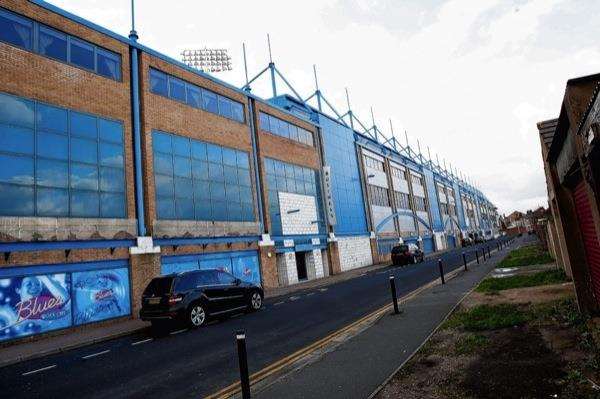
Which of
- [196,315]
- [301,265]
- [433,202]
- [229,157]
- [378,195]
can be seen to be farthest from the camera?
[433,202]

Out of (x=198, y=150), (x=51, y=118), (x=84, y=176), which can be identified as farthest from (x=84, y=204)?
(x=198, y=150)

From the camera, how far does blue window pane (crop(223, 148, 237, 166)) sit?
24.8 metres

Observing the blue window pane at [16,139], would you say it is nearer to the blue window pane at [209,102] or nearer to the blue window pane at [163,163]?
the blue window pane at [163,163]

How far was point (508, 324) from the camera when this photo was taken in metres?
7.43

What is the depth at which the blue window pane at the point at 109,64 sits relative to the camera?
18453 mm

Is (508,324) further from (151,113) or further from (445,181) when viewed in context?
(445,181)

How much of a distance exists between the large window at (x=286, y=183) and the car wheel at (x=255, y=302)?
12.9m

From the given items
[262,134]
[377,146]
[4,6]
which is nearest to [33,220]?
[4,6]

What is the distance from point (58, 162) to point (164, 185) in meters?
5.31

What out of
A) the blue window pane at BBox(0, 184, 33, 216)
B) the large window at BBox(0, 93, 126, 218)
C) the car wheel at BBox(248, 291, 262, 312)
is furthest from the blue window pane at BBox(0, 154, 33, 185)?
the car wheel at BBox(248, 291, 262, 312)

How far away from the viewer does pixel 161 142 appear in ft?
67.8

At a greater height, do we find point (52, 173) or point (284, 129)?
point (284, 129)

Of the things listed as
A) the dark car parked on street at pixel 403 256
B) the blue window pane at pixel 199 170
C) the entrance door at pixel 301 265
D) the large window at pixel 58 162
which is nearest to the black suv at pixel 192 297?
the large window at pixel 58 162

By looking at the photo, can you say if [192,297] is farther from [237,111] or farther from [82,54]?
[237,111]
